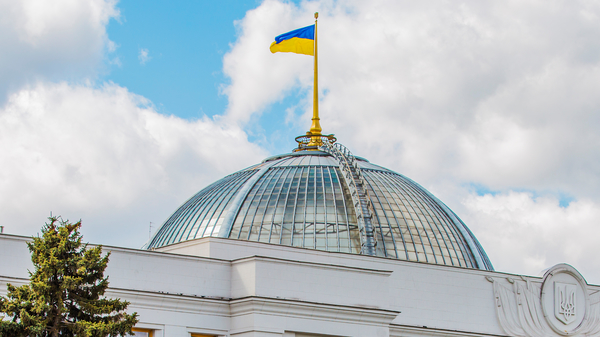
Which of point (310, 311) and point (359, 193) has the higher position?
point (359, 193)

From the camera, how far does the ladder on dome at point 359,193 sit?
3812 cm

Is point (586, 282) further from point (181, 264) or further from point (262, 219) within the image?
point (181, 264)

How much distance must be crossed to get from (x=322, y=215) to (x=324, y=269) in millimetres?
8267

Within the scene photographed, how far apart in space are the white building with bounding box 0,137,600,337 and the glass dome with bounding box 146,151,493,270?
7 cm

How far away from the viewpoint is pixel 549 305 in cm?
3672

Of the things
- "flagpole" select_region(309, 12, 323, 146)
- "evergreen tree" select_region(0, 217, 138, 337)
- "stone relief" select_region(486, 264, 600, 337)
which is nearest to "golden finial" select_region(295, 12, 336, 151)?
"flagpole" select_region(309, 12, 323, 146)

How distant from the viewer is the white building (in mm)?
29188

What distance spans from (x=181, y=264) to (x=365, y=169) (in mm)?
17017

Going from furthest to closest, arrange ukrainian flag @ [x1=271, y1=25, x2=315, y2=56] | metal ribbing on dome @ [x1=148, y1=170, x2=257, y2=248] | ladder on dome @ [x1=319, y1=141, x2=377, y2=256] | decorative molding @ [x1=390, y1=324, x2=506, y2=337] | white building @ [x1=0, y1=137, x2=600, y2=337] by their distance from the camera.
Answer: ukrainian flag @ [x1=271, y1=25, x2=315, y2=56] < metal ribbing on dome @ [x1=148, y1=170, x2=257, y2=248] < ladder on dome @ [x1=319, y1=141, x2=377, y2=256] < decorative molding @ [x1=390, y1=324, x2=506, y2=337] < white building @ [x1=0, y1=137, x2=600, y2=337]

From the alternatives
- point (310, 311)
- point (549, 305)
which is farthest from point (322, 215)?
point (549, 305)

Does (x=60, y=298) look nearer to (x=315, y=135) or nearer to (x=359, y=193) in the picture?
(x=359, y=193)

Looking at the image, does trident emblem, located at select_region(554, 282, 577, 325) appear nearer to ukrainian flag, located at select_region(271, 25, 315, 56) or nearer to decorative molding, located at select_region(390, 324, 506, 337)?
decorative molding, located at select_region(390, 324, 506, 337)

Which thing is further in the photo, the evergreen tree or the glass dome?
the glass dome

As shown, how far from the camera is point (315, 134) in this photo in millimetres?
48906
